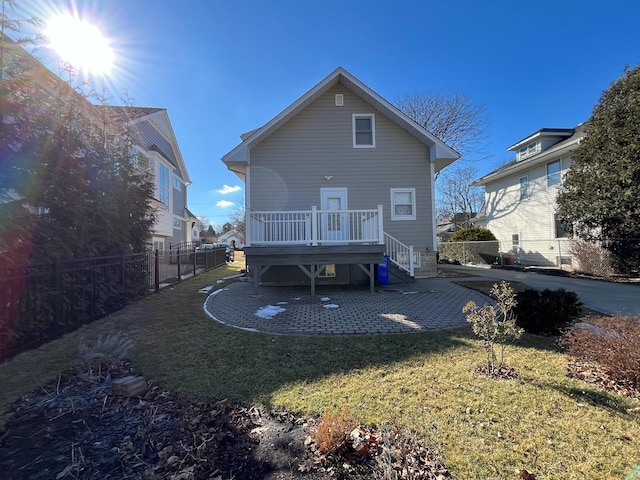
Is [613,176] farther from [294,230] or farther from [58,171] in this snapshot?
[58,171]

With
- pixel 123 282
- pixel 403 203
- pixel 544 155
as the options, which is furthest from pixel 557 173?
pixel 123 282

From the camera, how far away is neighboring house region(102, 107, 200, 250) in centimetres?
1642

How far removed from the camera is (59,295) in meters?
5.31

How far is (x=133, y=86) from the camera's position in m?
8.52

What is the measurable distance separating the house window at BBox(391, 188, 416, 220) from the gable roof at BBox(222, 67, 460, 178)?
1616mm

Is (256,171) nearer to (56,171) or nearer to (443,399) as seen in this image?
(56,171)

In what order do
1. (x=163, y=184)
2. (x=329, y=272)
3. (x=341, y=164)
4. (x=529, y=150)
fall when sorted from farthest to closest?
(x=529, y=150), (x=163, y=184), (x=341, y=164), (x=329, y=272)

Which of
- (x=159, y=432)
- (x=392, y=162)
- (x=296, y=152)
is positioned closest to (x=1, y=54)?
(x=159, y=432)

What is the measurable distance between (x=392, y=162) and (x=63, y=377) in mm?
11404

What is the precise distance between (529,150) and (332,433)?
81.7ft

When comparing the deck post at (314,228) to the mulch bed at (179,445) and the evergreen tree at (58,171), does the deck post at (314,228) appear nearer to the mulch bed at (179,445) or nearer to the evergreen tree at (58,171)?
the evergreen tree at (58,171)

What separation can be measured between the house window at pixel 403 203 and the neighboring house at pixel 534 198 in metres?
9.77

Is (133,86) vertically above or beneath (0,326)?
above

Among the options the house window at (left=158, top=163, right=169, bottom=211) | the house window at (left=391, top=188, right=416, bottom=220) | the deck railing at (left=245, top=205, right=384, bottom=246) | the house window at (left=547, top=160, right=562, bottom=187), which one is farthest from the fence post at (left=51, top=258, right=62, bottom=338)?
the house window at (left=547, top=160, right=562, bottom=187)
